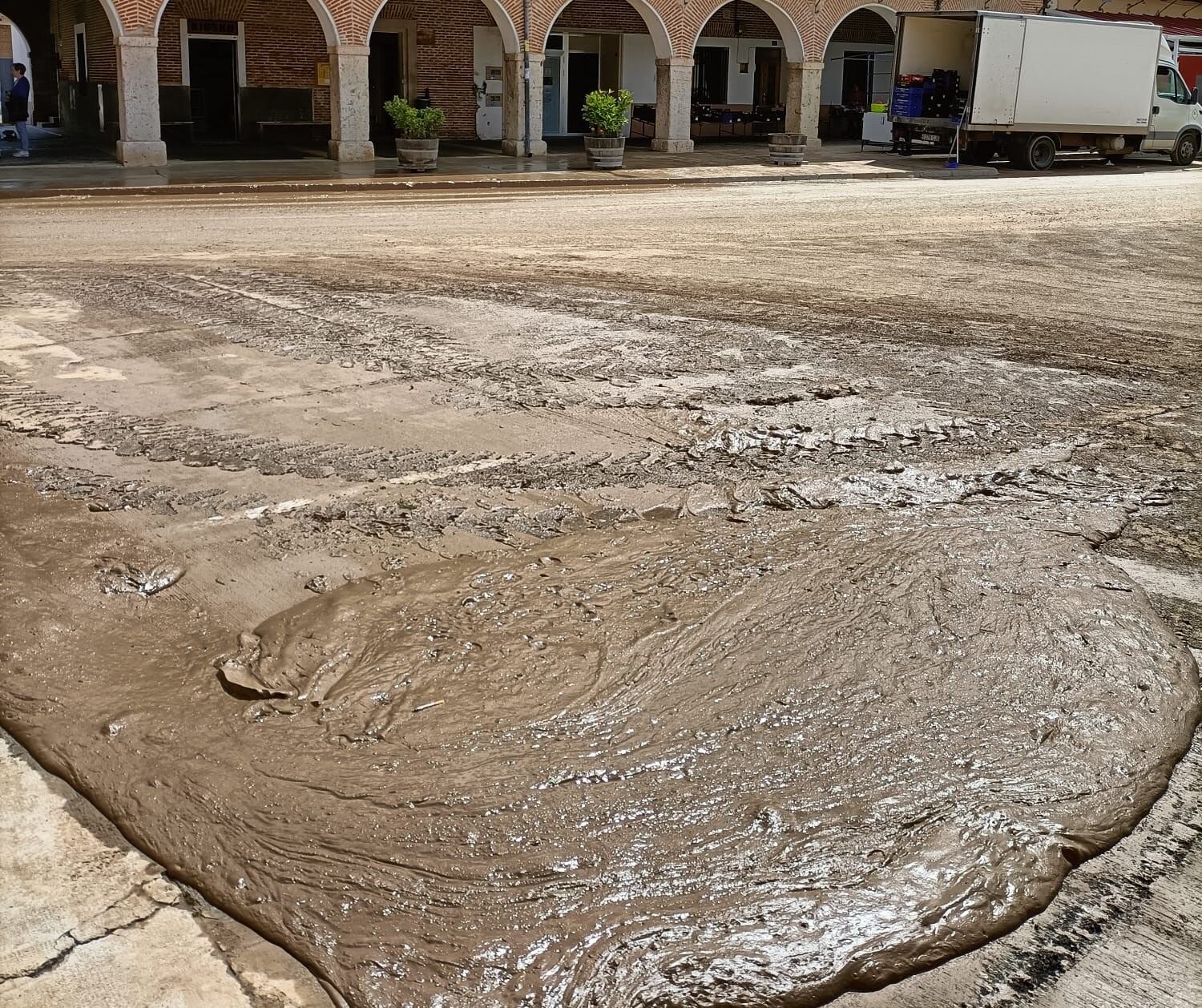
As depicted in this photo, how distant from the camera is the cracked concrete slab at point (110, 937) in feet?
8.68

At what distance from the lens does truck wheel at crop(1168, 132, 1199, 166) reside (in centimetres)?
3003

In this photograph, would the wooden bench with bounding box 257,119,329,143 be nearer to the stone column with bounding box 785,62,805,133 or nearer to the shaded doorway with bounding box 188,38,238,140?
the shaded doorway with bounding box 188,38,238,140

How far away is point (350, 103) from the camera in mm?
23750

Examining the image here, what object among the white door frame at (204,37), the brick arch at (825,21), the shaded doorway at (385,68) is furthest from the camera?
the shaded doorway at (385,68)

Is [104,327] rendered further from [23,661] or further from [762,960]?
[762,960]

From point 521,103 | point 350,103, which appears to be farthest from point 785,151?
point 350,103

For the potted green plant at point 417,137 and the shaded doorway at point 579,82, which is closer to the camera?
the potted green plant at point 417,137

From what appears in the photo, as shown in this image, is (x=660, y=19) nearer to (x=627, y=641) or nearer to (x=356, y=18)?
(x=356, y=18)

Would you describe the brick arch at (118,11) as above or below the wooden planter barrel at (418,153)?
above

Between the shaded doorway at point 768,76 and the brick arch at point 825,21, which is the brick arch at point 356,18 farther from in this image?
the shaded doorway at point 768,76

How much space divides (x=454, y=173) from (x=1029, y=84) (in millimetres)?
12979

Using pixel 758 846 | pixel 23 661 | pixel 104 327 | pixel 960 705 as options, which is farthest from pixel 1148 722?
pixel 104 327

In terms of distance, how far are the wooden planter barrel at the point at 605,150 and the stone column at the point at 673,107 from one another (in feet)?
14.4

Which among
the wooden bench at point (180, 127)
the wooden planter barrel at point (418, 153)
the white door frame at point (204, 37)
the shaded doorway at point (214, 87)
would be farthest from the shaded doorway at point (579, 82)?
the wooden planter barrel at point (418, 153)
